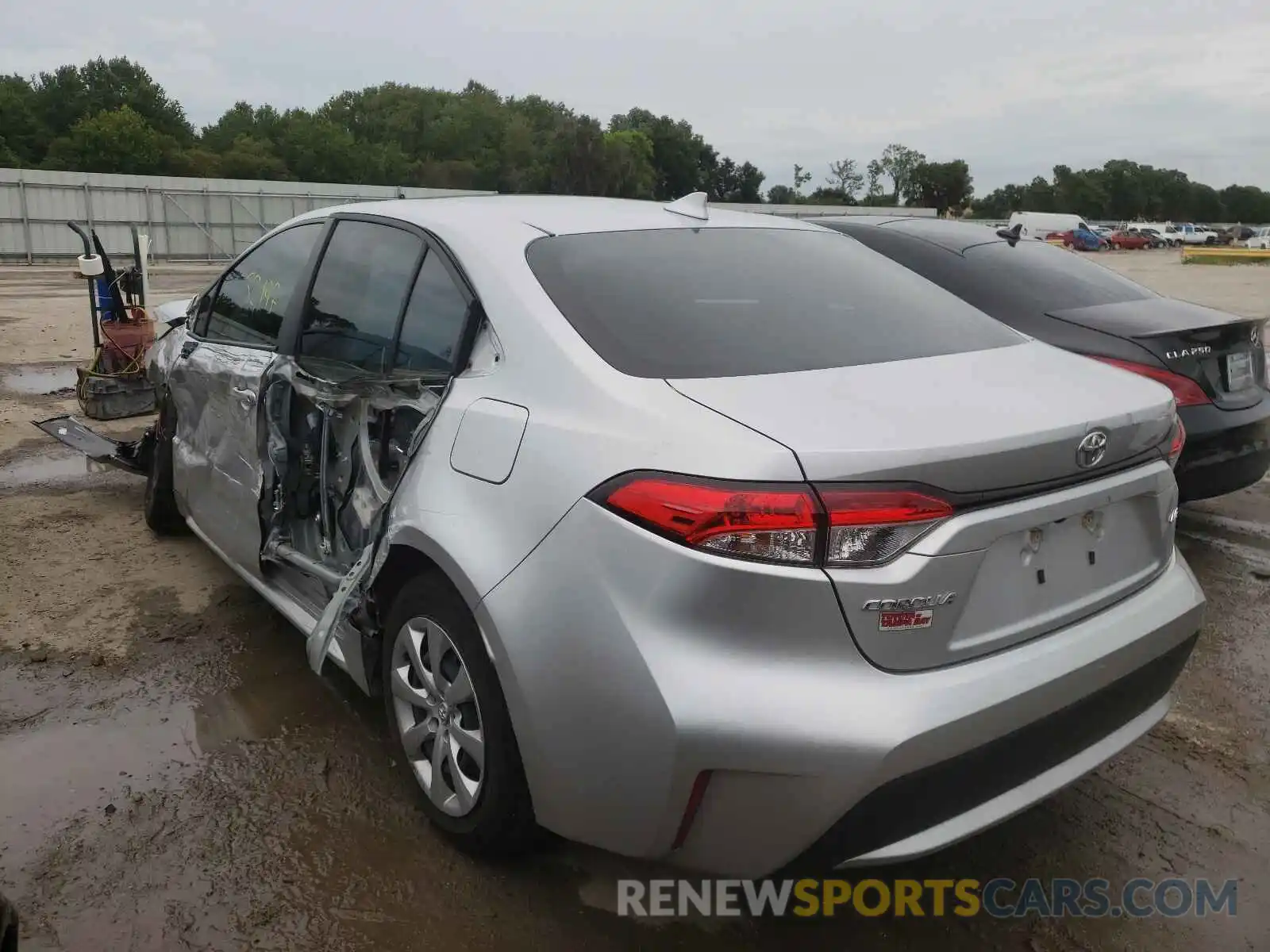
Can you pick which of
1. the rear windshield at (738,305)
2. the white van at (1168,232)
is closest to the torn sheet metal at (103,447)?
the rear windshield at (738,305)

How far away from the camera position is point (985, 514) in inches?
77.2

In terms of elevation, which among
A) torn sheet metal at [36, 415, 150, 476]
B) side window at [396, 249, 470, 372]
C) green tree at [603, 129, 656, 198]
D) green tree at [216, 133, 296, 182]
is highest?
green tree at [603, 129, 656, 198]

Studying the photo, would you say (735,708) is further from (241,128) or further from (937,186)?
(937,186)

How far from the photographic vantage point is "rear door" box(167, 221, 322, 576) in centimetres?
356

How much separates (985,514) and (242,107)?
277ft

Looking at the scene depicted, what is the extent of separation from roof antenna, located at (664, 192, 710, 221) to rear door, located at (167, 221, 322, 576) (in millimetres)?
1275

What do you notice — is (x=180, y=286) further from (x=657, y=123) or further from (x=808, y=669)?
(x=657, y=123)

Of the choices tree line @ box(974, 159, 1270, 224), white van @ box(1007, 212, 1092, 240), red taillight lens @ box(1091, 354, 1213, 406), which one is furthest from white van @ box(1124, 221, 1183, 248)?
red taillight lens @ box(1091, 354, 1213, 406)

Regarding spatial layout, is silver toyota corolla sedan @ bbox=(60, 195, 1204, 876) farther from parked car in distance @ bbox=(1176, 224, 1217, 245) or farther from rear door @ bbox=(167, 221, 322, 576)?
parked car in distance @ bbox=(1176, 224, 1217, 245)

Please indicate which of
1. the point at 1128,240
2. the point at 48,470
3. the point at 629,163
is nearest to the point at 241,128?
the point at 629,163

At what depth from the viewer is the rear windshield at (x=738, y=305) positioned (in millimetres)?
2334

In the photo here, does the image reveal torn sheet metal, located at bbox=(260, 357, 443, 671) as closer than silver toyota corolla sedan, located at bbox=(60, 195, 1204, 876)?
No

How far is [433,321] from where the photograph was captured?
2762 millimetres

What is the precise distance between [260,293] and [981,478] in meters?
2.93
